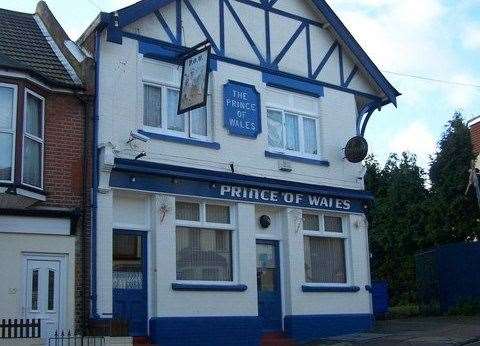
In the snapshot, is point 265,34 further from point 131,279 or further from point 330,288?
point 131,279

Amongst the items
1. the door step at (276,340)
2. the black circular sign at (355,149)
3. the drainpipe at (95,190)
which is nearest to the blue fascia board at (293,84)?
the black circular sign at (355,149)

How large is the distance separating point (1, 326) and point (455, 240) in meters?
20.3

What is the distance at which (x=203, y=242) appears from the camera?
688 inches

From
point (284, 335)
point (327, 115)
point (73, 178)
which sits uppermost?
point (327, 115)

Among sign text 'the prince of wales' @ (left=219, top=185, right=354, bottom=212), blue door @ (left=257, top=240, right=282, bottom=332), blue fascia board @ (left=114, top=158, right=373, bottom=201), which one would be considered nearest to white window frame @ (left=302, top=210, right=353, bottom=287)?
sign text 'the prince of wales' @ (left=219, top=185, right=354, bottom=212)

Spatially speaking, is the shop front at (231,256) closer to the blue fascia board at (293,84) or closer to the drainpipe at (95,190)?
the drainpipe at (95,190)

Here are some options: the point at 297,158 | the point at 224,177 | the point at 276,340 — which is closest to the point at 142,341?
the point at 276,340

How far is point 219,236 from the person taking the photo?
17.8 metres

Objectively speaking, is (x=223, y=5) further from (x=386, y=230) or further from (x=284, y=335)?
(x=386, y=230)

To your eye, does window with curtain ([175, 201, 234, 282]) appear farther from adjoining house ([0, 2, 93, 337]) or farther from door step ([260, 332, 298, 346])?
adjoining house ([0, 2, 93, 337])

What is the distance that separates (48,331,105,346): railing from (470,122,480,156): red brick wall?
19.1m

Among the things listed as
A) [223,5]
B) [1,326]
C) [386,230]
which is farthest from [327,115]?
[386,230]

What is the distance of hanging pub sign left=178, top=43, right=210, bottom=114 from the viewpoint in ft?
51.9

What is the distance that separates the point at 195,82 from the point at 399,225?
60.0 ft
